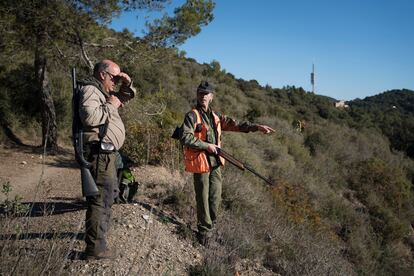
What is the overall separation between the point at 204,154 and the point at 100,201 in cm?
148

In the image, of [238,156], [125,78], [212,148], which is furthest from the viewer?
[238,156]

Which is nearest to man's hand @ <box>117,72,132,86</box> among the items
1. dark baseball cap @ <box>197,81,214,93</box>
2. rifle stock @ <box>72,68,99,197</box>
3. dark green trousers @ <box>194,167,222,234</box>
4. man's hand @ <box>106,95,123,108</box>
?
man's hand @ <box>106,95,123,108</box>

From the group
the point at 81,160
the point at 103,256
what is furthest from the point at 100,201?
the point at 103,256

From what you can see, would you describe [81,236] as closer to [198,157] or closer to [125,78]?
[198,157]

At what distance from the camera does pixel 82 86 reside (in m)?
3.34

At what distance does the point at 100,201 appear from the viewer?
345 centimetres

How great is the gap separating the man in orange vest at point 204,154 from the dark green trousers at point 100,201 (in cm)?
112

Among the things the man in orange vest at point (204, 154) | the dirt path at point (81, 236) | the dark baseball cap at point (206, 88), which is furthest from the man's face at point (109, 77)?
the dark baseball cap at point (206, 88)

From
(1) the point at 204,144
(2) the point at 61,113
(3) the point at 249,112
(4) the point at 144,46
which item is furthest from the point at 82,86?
(3) the point at 249,112

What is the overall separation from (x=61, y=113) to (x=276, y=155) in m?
9.19

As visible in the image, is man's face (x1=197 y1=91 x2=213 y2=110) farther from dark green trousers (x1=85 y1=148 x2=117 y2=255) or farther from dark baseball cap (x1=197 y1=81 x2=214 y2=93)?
dark green trousers (x1=85 y1=148 x2=117 y2=255)

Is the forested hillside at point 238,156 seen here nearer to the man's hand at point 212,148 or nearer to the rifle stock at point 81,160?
the rifle stock at point 81,160

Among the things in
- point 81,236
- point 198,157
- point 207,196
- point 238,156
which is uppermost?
point 198,157

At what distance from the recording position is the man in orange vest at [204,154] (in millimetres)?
4473
